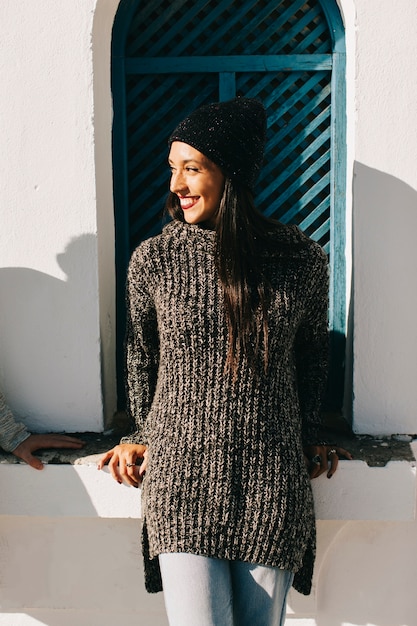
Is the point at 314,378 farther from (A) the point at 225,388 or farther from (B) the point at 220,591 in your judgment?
(B) the point at 220,591

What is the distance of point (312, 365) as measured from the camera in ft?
8.11

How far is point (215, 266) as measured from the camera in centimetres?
224

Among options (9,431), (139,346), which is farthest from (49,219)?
(9,431)

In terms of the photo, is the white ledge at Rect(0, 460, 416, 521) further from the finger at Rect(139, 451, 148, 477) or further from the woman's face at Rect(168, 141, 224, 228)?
the woman's face at Rect(168, 141, 224, 228)

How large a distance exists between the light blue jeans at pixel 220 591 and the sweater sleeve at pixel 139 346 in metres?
0.48

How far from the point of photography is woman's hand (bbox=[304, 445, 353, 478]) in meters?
2.52

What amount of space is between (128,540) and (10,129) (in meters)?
1.66

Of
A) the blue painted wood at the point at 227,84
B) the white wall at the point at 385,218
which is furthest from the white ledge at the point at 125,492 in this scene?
the blue painted wood at the point at 227,84

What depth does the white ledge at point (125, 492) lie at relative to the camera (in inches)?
104

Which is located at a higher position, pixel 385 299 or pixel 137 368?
pixel 385 299

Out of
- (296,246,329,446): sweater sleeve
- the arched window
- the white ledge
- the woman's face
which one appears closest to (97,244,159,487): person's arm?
the white ledge

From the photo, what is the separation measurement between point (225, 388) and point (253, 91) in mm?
1305

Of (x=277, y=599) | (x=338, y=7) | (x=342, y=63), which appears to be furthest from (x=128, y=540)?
(x=338, y=7)

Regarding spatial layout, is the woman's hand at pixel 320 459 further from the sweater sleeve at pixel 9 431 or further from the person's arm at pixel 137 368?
the sweater sleeve at pixel 9 431
